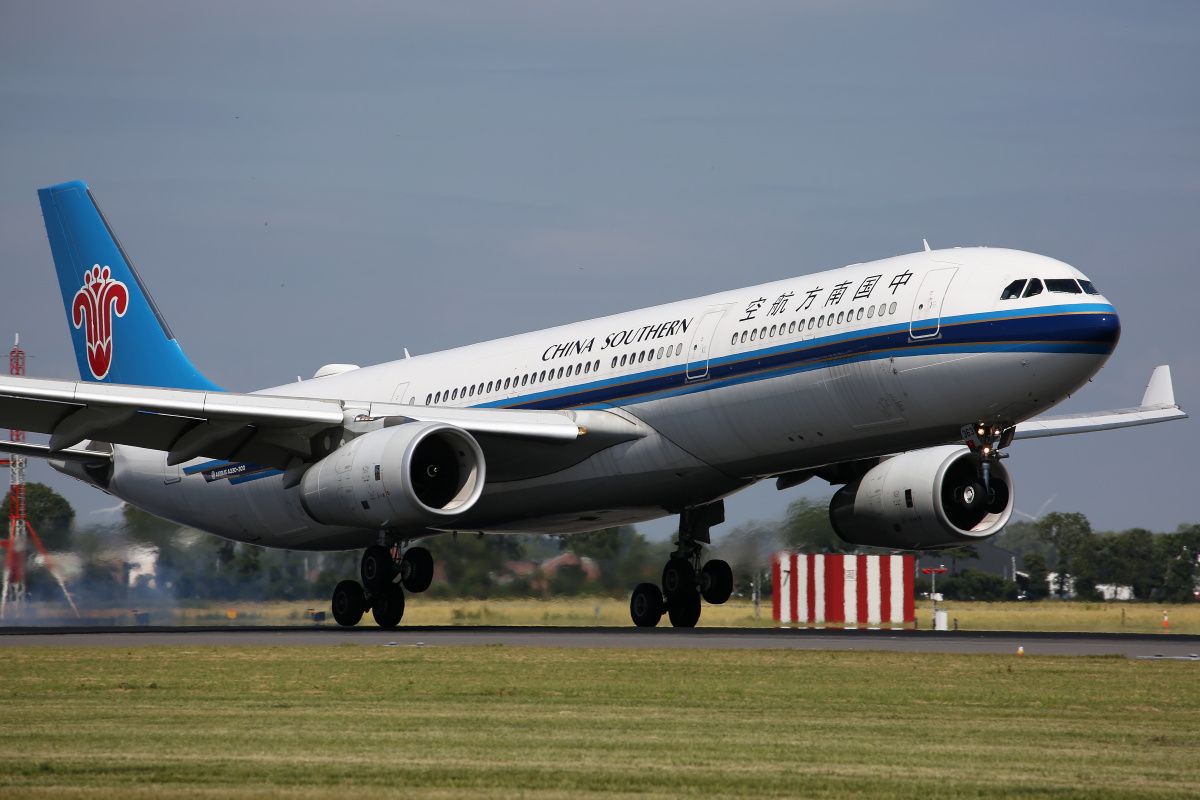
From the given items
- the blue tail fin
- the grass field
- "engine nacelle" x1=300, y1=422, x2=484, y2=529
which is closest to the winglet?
the grass field

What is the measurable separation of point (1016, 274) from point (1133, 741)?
1224cm

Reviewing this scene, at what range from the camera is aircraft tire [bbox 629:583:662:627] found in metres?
31.1

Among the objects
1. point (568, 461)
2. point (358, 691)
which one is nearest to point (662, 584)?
point (568, 461)

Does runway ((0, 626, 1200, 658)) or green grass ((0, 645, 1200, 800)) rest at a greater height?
runway ((0, 626, 1200, 658))

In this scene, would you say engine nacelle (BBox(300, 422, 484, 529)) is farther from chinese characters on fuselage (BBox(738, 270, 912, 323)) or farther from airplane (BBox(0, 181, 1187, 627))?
chinese characters on fuselage (BBox(738, 270, 912, 323))

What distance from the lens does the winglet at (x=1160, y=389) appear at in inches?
1238

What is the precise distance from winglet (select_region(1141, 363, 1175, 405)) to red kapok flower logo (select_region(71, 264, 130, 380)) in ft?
79.4

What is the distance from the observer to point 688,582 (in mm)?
30906

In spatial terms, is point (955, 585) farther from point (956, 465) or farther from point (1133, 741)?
point (1133, 741)

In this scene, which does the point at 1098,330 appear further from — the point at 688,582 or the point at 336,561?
the point at 336,561

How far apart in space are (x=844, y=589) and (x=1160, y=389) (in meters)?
8.38

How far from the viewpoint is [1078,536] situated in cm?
4972

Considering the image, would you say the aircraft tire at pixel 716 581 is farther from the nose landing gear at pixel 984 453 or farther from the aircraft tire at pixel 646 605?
the nose landing gear at pixel 984 453

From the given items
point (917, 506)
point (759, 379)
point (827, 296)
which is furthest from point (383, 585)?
point (917, 506)
